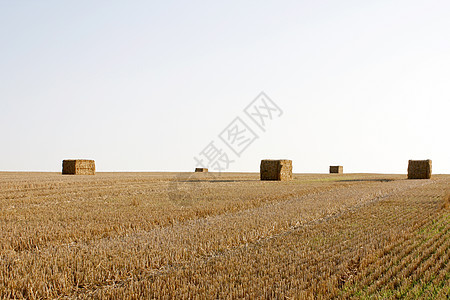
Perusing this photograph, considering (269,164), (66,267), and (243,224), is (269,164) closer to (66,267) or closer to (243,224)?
(243,224)

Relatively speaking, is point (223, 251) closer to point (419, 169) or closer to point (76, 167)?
point (76, 167)

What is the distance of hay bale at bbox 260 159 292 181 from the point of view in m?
27.6

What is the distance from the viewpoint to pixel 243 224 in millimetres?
9461

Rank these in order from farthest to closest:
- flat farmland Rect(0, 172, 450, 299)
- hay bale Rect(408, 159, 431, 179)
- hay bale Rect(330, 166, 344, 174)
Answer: hay bale Rect(330, 166, 344, 174)
hay bale Rect(408, 159, 431, 179)
flat farmland Rect(0, 172, 450, 299)

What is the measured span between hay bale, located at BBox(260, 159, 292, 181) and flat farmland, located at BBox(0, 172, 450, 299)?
48.4 feet

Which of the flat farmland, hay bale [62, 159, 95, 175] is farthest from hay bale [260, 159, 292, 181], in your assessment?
hay bale [62, 159, 95, 175]

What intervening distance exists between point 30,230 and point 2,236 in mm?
556

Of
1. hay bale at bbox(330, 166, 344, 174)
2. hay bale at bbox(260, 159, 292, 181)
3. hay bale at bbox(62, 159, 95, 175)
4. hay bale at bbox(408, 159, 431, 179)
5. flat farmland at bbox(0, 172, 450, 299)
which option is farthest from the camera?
hay bale at bbox(330, 166, 344, 174)

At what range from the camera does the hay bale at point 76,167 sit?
32.8m

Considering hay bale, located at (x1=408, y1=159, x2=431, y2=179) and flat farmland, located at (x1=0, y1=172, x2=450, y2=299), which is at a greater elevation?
hay bale, located at (x1=408, y1=159, x2=431, y2=179)

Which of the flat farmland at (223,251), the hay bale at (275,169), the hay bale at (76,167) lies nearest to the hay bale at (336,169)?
the hay bale at (275,169)

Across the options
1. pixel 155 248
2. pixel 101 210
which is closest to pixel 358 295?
pixel 155 248

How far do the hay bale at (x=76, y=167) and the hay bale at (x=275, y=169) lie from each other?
15.6m

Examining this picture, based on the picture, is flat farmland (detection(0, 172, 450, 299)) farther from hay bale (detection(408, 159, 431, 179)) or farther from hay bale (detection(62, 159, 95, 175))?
hay bale (detection(62, 159, 95, 175))
